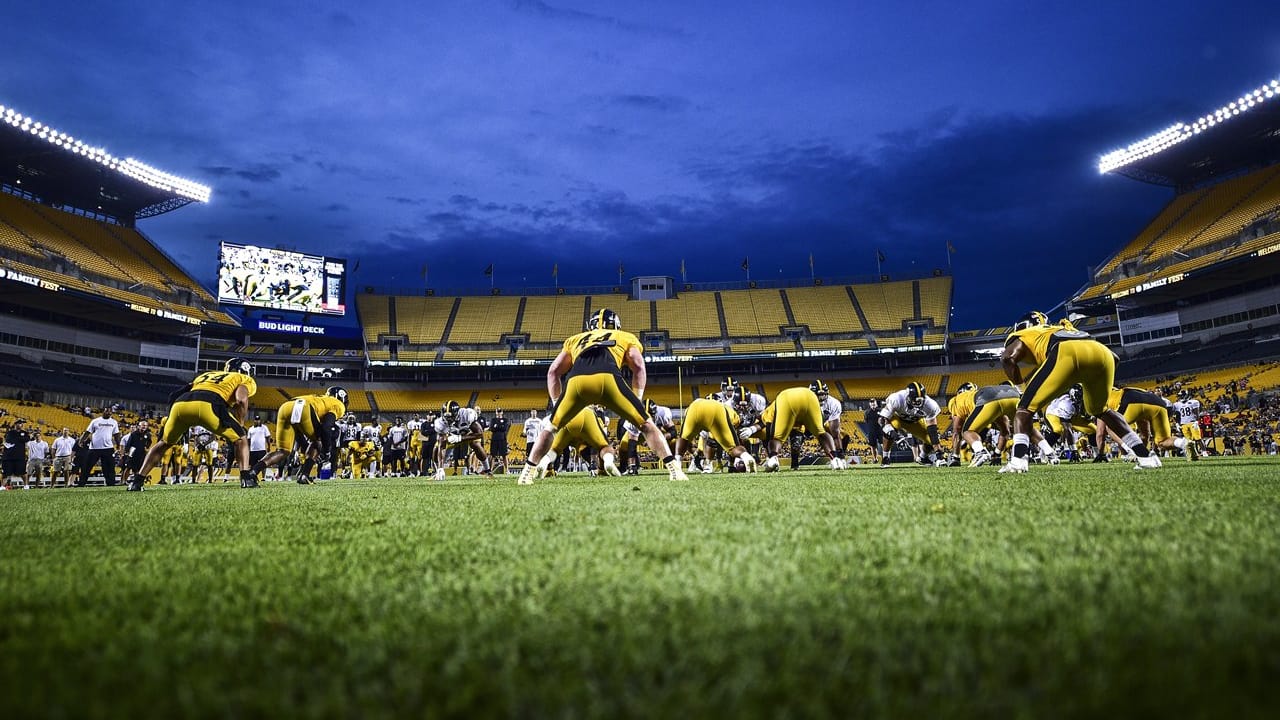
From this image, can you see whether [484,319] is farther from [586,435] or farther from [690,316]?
[586,435]

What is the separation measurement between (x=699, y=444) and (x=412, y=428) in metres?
11.6

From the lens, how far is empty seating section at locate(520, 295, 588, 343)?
5316cm

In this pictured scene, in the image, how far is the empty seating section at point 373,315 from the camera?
52938 millimetres

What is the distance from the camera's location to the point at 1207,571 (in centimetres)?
185

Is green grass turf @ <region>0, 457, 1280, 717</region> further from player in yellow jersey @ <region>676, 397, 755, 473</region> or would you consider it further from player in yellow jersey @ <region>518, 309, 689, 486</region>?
player in yellow jersey @ <region>676, 397, 755, 473</region>

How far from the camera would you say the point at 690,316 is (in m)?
54.8

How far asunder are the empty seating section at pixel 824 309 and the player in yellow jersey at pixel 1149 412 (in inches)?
1613

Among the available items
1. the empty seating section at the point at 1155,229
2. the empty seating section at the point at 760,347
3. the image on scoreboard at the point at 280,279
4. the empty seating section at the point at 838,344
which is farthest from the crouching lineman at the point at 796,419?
the empty seating section at the point at 1155,229

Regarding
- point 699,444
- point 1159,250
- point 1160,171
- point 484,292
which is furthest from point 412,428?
point 1160,171

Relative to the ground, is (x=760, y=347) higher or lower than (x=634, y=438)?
higher

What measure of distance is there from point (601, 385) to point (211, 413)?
6120 millimetres

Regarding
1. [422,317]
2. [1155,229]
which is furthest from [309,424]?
[1155,229]

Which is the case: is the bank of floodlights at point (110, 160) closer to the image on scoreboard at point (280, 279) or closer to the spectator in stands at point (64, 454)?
the image on scoreboard at point (280, 279)

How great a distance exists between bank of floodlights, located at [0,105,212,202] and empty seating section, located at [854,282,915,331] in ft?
161
